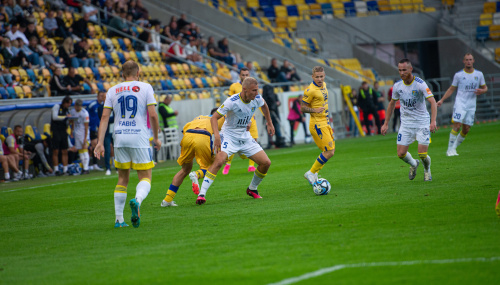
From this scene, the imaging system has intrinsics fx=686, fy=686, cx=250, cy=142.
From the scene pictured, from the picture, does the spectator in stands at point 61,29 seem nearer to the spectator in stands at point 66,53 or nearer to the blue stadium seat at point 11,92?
the spectator in stands at point 66,53

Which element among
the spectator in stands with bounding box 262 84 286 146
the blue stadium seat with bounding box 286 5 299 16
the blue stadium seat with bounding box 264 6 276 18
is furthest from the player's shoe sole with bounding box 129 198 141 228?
the blue stadium seat with bounding box 286 5 299 16

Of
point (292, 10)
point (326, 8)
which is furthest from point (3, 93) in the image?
point (326, 8)

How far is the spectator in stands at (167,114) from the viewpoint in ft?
74.1

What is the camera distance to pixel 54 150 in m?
19.7

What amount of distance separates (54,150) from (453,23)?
A: 26.8 meters

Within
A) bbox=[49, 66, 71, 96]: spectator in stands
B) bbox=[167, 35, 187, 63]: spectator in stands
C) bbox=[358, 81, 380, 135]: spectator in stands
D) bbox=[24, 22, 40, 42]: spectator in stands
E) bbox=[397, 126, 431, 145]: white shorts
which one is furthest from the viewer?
bbox=[358, 81, 380, 135]: spectator in stands

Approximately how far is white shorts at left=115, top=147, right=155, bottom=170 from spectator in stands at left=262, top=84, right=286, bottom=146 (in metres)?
16.2

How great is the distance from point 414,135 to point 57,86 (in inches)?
502

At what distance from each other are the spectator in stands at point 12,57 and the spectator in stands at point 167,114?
4.52m

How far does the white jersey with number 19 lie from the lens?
888 centimetres

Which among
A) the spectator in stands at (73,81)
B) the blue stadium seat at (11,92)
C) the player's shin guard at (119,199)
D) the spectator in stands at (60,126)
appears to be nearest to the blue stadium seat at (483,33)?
the spectator in stands at (73,81)

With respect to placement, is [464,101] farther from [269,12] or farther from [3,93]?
[269,12]

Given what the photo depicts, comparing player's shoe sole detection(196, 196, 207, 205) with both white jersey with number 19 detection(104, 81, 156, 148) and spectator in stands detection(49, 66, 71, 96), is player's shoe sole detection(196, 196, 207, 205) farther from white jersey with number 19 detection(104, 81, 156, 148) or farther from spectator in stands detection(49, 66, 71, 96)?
spectator in stands detection(49, 66, 71, 96)

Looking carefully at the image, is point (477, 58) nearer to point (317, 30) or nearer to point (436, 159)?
point (317, 30)
